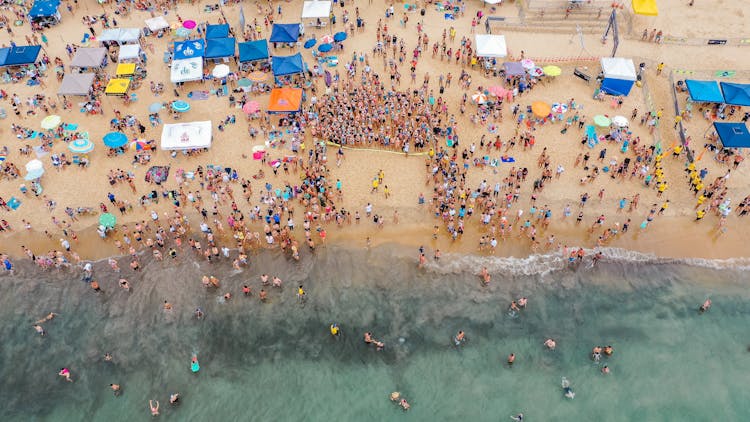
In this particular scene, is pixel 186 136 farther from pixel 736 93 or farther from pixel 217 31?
pixel 736 93

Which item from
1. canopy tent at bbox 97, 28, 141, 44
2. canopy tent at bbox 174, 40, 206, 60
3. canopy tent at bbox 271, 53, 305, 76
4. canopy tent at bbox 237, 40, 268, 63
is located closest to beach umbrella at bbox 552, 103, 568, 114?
canopy tent at bbox 271, 53, 305, 76

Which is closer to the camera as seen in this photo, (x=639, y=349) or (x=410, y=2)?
(x=639, y=349)

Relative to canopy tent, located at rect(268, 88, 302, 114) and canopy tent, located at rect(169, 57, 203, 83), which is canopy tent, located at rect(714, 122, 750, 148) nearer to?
canopy tent, located at rect(268, 88, 302, 114)

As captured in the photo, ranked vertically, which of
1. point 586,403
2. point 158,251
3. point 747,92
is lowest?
point 586,403

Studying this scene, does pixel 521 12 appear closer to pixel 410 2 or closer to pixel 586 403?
pixel 410 2

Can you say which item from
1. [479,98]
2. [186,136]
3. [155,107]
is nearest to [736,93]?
[479,98]

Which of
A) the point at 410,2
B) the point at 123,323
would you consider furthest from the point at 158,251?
the point at 410,2
